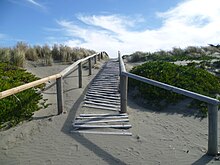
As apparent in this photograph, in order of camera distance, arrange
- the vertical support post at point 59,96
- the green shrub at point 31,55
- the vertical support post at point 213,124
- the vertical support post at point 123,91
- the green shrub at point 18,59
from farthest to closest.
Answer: the green shrub at point 31,55 → the green shrub at point 18,59 → the vertical support post at point 123,91 → the vertical support post at point 59,96 → the vertical support post at point 213,124

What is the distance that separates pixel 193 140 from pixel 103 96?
142 inches

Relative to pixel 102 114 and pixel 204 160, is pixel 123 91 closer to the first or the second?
pixel 102 114

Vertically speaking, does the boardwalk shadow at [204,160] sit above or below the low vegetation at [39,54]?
below

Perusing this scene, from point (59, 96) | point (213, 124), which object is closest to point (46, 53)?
point (59, 96)

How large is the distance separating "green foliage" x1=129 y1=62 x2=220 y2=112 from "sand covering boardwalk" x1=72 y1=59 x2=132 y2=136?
0.96m

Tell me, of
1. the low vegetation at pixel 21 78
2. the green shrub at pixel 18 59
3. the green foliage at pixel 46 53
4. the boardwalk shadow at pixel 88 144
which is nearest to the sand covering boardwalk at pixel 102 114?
the boardwalk shadow at pixel 88 144

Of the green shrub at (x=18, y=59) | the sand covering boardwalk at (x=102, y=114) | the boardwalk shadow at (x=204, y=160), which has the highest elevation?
the green shrub at (x=18, y=59)

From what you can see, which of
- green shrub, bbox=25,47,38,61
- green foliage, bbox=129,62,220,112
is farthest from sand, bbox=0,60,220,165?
green shrub, bbox=25,47,38,61

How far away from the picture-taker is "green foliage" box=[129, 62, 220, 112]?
728 cm

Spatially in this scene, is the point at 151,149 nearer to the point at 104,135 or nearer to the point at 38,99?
the point at 104,135

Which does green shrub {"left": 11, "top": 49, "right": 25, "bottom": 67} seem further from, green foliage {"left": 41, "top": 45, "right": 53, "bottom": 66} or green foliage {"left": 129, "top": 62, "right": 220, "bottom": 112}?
green foliage {"left": 129, "top": 62, "right": 220, "bottom": 112}

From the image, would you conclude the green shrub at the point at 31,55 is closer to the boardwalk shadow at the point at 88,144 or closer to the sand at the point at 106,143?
the sand at the point at 106,143

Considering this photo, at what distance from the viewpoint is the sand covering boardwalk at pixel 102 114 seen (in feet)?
16.8

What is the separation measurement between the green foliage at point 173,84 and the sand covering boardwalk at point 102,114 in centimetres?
96
